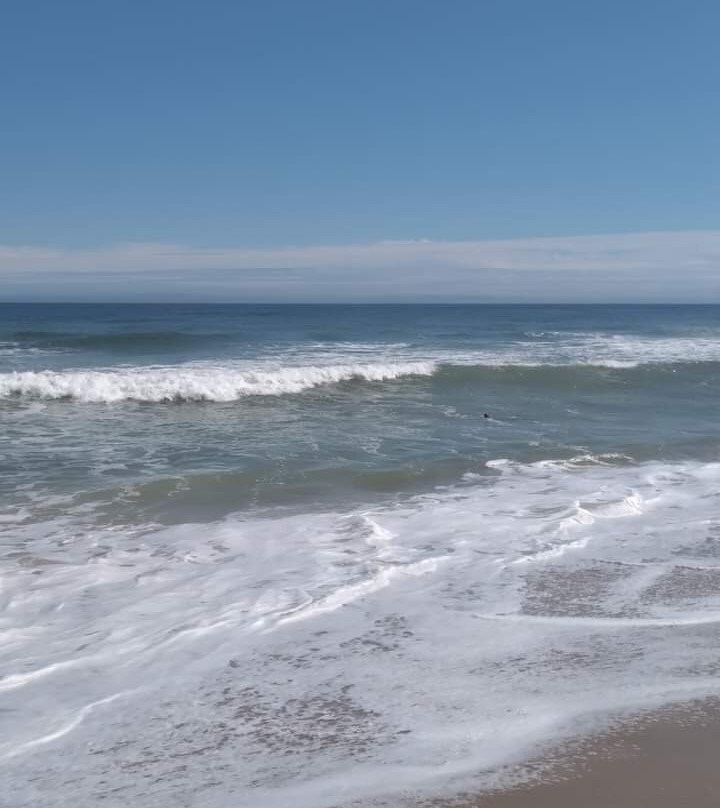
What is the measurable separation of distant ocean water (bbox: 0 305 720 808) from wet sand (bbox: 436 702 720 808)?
6.6 inches

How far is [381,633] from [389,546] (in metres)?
2.11

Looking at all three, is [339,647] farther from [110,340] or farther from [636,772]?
[110,340]

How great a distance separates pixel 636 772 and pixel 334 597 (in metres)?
2.83

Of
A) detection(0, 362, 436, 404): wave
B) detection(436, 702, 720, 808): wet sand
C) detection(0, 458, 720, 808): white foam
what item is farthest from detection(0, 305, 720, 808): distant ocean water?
detection(0, 362, 436, 404): wave

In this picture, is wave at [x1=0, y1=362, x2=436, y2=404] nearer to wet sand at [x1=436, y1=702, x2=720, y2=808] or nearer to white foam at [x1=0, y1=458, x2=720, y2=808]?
white foam at [x1=0, y1=458, x2=720, y2=808]

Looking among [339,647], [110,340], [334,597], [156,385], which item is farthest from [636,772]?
[110,340]

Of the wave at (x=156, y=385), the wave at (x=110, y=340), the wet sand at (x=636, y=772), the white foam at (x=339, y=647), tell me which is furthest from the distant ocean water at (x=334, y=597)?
the wave at (x=110, y=340)

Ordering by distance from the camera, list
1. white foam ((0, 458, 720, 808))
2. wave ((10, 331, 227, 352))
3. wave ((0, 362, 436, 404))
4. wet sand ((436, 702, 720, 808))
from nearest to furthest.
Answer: wet sand ((436, 702, 720, 808)) → white foam ((0, 458, 720, 808)) → wave ((0, 362, 436, 404)) → wave ((10, 331, 227, 352))

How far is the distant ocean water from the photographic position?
403 centimetres

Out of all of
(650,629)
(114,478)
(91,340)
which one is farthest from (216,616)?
(91,340)

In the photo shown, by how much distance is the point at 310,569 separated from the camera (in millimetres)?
6910

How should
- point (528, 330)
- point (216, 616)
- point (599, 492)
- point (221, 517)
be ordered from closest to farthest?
point (216, 616), point (221, 517), point (599, 492), point (528, 330)

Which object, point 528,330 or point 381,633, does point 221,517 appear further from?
point 528,330

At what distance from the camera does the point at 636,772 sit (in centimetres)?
375
